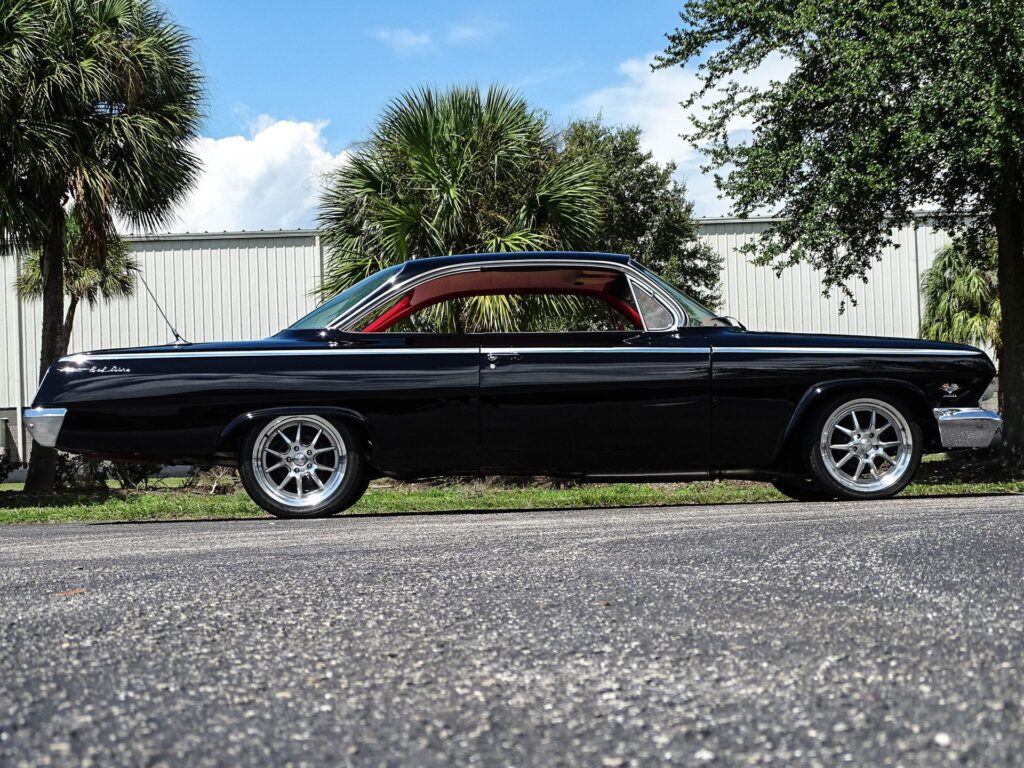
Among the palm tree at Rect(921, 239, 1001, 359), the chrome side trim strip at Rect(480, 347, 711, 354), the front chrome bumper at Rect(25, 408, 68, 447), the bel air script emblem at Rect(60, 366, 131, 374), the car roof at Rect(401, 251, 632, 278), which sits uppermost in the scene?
the palm tree at Rect(921, 239, 1001, 359)

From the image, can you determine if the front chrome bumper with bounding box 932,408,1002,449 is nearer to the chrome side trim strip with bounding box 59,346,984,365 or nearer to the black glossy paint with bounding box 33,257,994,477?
the chrome side trim strip with bounding box 59,346,984,365

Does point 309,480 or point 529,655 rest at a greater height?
point 309,480

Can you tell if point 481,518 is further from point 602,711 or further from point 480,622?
point 602,711

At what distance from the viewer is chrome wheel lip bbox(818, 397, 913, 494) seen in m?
6.11

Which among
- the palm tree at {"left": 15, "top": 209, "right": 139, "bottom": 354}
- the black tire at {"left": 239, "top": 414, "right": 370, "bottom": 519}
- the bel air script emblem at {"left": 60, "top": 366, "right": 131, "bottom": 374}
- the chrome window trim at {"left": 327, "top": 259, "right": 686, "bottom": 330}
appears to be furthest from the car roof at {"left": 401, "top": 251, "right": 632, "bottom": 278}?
the palm tree at {"left": 15, "top": 209, "right": 139, "bottom": 354}

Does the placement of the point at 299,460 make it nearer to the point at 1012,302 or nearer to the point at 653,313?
the point at 653,313

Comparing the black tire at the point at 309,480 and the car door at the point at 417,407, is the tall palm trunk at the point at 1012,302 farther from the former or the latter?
the black tire at the point at 309,480

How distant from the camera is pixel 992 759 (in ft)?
5.17

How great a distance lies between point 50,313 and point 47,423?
9.24 metres

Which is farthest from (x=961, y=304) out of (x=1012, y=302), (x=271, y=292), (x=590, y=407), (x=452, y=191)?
(x=590, y=407)

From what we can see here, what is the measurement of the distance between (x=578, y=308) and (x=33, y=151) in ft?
22.3

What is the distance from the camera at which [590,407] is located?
19.2 ft

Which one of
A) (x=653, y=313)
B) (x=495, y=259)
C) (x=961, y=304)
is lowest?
(x=653, y=313)

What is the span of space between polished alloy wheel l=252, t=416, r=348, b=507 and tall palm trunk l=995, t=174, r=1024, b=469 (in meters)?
10.7
